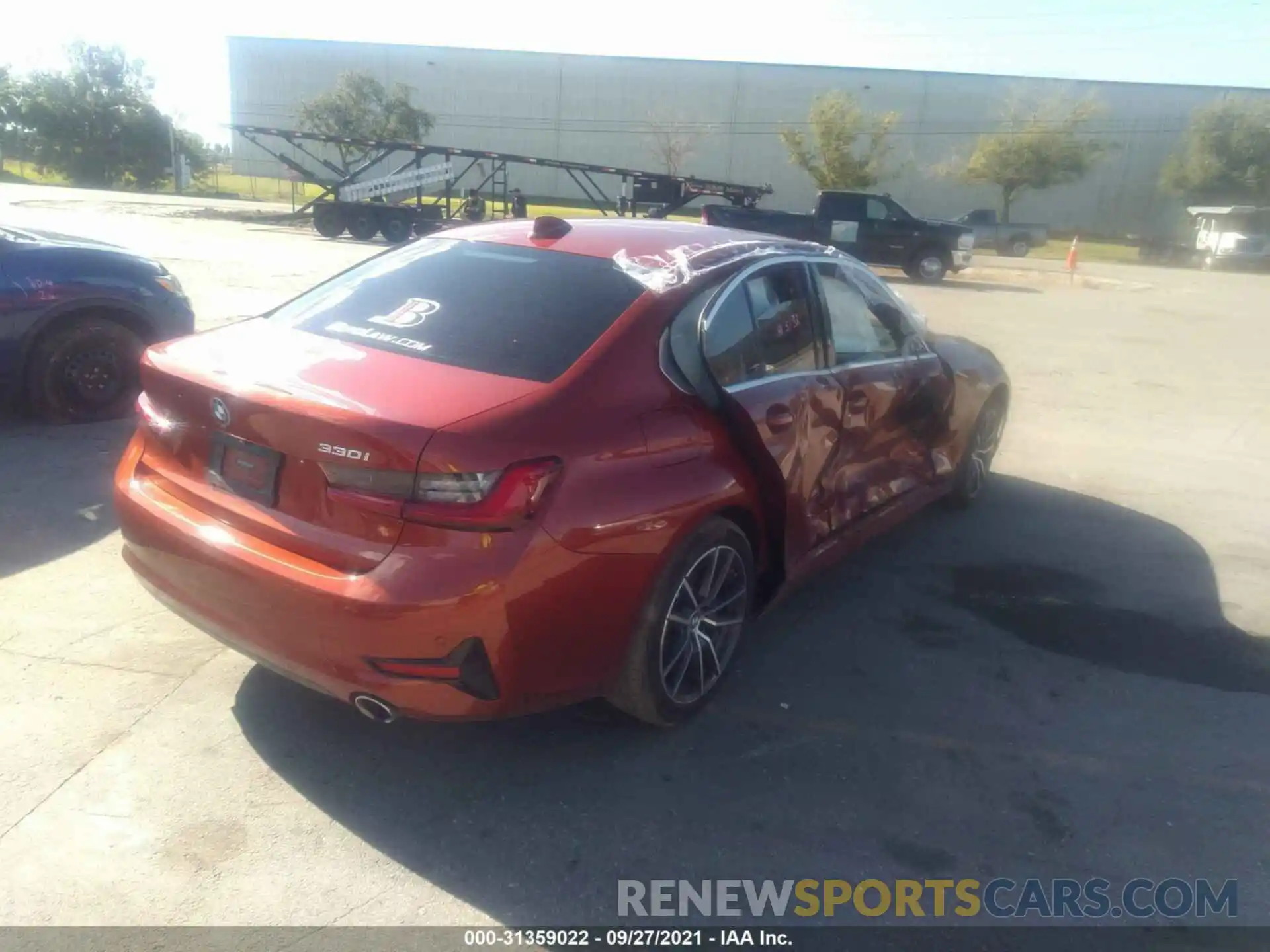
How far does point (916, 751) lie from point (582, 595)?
4.67ft

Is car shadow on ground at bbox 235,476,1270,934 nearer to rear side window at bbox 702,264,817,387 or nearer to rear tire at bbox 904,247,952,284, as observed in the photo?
rear side window at bbox 702,264,817,387

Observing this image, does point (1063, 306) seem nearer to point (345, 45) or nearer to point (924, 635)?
point (924, 635)

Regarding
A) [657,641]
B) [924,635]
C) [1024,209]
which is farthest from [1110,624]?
[1024,209]

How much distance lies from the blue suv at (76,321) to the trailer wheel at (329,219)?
23.9 m

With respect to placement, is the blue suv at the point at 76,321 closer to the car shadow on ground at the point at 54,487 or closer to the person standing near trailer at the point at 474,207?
the car shadow on ground at the point at 54,487

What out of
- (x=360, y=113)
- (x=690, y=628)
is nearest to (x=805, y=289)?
(x=690, y=628)

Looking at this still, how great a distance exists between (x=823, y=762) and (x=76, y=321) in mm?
5767

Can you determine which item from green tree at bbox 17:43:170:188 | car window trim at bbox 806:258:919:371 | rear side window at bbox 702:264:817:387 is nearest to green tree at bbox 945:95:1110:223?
green tree at bbox 17:43:170:188

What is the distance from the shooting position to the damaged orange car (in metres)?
2.87

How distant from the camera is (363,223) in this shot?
3019cm

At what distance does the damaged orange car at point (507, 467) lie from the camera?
2.87 m

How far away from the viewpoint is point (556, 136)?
66.2 meters

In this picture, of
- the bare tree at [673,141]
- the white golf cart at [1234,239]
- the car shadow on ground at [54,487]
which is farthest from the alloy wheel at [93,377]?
the bare tree at [673,141]

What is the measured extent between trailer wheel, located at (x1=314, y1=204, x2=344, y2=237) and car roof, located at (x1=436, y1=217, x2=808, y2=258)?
27373 mm
